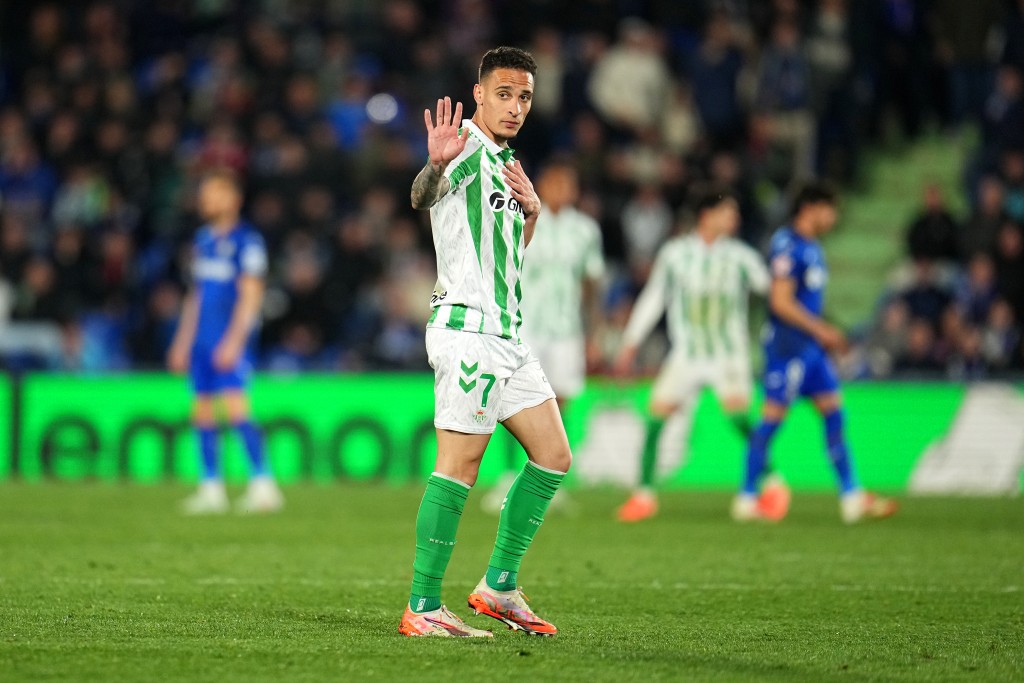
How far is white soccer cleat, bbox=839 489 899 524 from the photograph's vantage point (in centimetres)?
1124

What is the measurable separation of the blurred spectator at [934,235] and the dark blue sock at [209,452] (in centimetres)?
810

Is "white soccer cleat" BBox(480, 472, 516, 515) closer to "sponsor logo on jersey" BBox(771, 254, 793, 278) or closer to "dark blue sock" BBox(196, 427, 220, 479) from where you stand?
"dark blue sock" BBox(196, 427, 220, 479)

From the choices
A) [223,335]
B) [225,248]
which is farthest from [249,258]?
[223,335]

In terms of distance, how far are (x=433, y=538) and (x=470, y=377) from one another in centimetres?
61

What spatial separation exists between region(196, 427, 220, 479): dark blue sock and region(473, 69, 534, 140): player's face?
687cm

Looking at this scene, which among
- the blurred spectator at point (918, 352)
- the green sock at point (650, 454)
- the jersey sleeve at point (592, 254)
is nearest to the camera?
the green sock at point (650, 454)

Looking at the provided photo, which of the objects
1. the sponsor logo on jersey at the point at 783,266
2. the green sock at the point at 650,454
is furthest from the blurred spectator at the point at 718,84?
the sponsor logo on jersey at the point at 783,266

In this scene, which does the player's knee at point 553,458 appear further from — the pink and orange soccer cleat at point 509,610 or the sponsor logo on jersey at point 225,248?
the sponsor logo on jersey at point 225,248

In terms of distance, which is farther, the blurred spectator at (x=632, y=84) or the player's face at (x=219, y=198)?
the blurred spectator at (x=632, y=84)

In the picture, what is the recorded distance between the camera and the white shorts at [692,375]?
1200cm

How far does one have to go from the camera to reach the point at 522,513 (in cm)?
608

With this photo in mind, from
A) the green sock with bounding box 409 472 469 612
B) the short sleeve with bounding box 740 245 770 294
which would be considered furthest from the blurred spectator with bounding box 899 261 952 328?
the green sock with bounding box 409 472 469 612

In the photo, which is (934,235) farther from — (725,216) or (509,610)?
(509,610)

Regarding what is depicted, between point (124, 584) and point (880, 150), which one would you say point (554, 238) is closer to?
point (124, 584)
